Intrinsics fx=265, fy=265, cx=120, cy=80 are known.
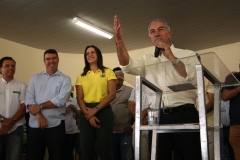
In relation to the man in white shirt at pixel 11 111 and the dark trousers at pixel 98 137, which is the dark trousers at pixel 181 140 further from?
the man in white shirt at pixel 11 111

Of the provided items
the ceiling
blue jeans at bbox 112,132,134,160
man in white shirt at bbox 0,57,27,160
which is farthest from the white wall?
blue jeans at bbox 112,132,134,160

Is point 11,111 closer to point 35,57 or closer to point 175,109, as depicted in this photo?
point 175,109

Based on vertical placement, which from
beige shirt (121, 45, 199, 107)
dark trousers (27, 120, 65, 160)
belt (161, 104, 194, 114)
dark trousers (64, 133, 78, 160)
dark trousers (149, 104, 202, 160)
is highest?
beige shirt (121, 45, 199, 107)

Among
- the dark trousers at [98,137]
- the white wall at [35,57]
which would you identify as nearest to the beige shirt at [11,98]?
the dark trousers at [98,137]

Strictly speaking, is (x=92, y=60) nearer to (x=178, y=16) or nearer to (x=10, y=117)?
(x=10, y=117)

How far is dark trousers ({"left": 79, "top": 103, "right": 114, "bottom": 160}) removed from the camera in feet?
6.15

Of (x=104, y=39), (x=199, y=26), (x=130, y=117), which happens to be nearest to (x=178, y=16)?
(x=199, y=26)

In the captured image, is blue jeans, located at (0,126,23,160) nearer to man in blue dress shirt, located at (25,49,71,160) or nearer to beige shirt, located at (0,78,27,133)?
beige shirt, located at (0,78,27,133)

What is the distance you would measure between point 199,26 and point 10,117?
3.68 meters

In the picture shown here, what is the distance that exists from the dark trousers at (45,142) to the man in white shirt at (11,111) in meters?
0.49

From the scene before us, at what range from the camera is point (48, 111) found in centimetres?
227

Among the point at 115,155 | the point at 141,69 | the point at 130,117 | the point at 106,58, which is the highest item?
the point at 106,58

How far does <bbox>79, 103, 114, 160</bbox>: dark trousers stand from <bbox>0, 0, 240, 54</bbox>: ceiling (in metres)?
2.51

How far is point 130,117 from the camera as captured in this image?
3.04m
